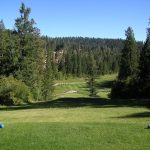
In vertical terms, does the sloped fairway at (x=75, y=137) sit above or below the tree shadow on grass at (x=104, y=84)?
above

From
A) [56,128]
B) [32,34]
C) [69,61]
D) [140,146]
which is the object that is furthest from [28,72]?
[69,61]

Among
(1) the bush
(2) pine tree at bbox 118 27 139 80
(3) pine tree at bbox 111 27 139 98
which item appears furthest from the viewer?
(2) pine tree at bbox 118 27 139 80

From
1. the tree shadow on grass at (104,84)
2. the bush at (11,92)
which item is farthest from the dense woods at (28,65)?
the tree shadow on grass at (104,84)

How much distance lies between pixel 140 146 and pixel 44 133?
4.17 meters

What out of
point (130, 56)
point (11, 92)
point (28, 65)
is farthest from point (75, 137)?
point (130, 56)

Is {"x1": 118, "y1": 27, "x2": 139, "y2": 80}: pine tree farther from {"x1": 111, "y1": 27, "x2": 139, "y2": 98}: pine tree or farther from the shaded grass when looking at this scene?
the shaded grass

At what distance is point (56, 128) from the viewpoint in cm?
1661

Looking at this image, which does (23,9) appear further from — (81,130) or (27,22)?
(81,130)

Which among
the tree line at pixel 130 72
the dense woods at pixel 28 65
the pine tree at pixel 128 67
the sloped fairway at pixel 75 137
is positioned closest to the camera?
the sloped fairway at pixel 75 137

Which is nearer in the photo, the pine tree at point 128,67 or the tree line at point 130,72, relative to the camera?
the tree line at point 130,72

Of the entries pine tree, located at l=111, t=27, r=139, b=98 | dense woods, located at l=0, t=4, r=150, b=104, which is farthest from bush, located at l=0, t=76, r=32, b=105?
pine tree, located at l=111, t=27, r=139, b=98

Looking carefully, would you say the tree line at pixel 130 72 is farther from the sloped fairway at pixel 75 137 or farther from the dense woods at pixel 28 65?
the sloped fairway at pixel 75 137

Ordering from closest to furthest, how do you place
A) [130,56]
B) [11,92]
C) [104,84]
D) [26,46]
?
1. [11,92]
2. [26,46]
3. [130,56]
4. [104,84]

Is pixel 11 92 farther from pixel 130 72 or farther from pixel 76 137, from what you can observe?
pixel 76 137
